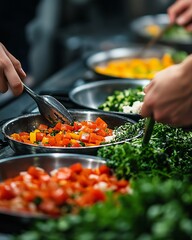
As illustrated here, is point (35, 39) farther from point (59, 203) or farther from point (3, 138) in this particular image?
point (59, 203)

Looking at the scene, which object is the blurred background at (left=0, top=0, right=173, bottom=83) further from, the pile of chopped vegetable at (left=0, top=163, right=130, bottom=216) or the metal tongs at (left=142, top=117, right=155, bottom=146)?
the pile of chopped vegetable at (left=0, top=163, right=130, bottom=216)

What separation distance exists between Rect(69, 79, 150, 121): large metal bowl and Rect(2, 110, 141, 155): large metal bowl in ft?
1.62

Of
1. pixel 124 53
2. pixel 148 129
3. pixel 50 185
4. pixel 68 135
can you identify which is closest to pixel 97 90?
pixel 68 135

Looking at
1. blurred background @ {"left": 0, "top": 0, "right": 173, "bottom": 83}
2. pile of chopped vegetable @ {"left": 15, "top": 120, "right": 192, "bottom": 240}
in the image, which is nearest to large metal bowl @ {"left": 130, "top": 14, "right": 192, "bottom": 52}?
blurred background @ {"left": 0, "top": 0, "right": 173, "bottom": 83}

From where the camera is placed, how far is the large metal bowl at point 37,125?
305 cm

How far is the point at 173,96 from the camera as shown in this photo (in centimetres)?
259

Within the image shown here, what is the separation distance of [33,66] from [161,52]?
8.07 ft

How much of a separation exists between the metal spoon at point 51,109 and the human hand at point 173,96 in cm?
92

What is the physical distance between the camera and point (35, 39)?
8242 millimetres

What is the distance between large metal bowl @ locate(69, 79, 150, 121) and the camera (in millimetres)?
4418

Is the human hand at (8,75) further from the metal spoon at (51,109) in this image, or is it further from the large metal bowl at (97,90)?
the large metal bowl at (97,90)

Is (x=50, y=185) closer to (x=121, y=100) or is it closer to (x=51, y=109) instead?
(x=51, y=109)

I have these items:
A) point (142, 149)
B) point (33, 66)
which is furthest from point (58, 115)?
point (33, 66)

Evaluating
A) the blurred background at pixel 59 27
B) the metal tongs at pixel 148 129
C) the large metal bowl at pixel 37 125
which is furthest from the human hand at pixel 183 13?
the blurred background at pixel 59 27
